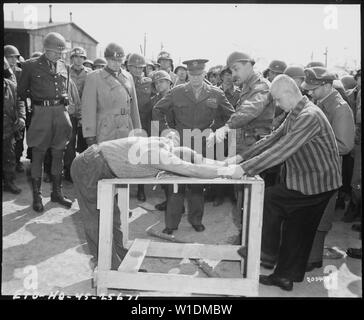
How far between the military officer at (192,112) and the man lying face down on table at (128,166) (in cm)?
137

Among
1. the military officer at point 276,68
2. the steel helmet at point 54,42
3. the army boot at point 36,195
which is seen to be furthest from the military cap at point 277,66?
the army boot at point 36,195

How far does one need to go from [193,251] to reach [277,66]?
379cm

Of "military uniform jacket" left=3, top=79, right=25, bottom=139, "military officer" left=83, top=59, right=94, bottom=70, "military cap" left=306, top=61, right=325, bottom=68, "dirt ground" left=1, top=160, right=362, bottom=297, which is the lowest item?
"dirt ground" left=1, top=160, right=362, bottom=297

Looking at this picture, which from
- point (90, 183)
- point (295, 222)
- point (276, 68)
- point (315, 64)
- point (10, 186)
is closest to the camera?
point (90, 183)

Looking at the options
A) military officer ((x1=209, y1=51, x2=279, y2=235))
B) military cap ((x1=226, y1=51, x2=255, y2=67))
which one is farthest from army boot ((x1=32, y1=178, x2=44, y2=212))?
military cap ((x1=226, y1=51, x2=255, y2=67))

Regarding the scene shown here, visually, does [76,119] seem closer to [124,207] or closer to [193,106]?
[193,106]

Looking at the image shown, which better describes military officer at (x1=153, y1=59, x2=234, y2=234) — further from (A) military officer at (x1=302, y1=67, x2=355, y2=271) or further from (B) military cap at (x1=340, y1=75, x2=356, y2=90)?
(B) military cap at (x1=340, y1=75, x2=356, y2=90)

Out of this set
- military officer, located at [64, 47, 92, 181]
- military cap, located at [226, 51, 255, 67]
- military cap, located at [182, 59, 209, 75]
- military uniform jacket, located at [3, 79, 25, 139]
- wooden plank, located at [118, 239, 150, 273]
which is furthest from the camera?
military officer, located at [64, 47, 92, 181]

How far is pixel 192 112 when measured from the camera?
16.6 ft

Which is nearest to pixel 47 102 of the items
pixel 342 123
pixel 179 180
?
pixel 179 180

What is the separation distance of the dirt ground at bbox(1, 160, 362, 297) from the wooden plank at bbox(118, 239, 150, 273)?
0.98 ft

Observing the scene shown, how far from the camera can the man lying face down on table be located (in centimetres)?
328

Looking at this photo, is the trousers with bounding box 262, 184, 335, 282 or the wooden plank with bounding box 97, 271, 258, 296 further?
the trousers with bounding box 262, 184, 335, 282
